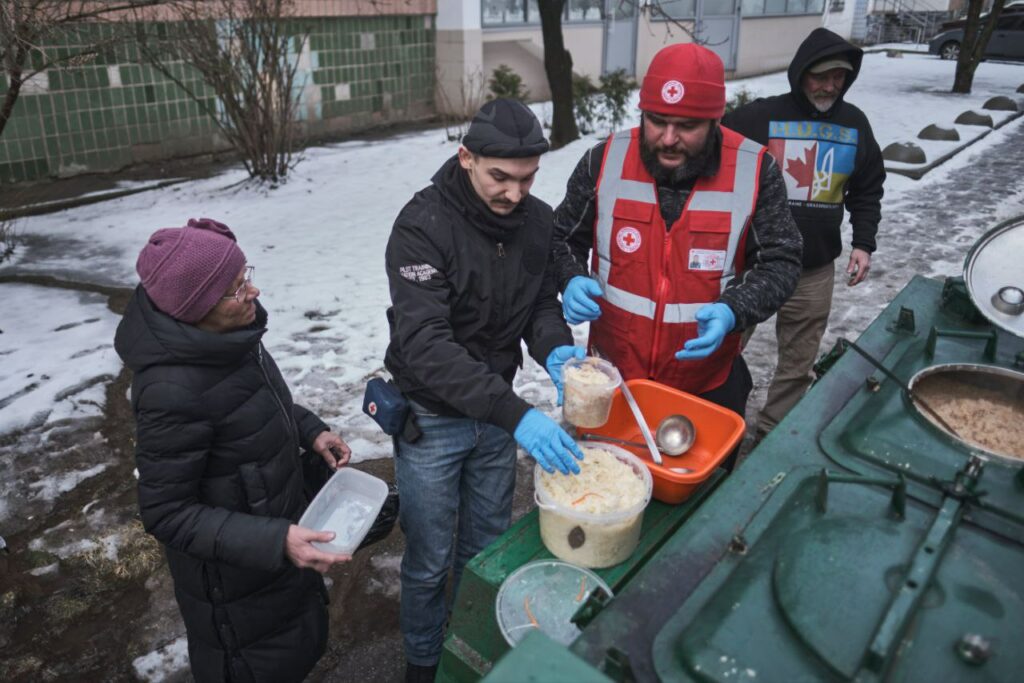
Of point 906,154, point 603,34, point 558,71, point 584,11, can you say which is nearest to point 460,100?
point 558,71

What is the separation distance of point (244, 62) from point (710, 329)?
7.74 meters

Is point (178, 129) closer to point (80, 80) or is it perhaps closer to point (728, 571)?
point (80, 80)

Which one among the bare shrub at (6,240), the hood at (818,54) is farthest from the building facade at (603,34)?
the bare shrub at (6,240)

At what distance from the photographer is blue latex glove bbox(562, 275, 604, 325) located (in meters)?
2.47

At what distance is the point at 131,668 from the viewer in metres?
2.66

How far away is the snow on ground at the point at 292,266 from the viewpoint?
4.50 meters

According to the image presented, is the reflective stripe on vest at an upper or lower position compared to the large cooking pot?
upper

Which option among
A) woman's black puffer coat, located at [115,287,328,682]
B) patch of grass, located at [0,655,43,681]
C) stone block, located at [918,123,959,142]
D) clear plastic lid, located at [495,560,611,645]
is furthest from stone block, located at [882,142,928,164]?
patch of grass, located at [0,655,43,681]

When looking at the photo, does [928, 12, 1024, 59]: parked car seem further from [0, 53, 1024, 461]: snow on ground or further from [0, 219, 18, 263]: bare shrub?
[0, 219, 18, 263]: bare shrub

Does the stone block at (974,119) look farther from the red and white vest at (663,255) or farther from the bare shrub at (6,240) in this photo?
the bare shrub at (6,240)

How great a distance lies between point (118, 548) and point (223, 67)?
20.4 feet

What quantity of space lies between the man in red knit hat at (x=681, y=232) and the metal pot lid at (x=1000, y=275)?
0.52 meters

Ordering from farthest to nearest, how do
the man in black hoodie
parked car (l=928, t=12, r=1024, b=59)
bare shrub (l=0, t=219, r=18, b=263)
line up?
parked car (l=928, t=12, r=1024, b=59)
bare shrub (l=0, t=219, r=18, b=263)
the man in black hoodie

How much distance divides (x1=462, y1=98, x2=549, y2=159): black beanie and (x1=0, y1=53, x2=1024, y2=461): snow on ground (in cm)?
231
